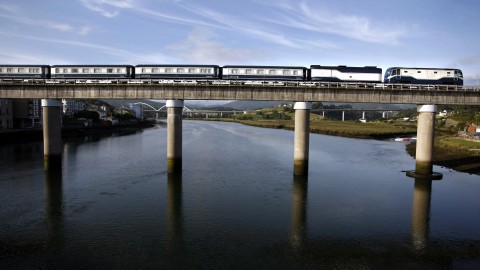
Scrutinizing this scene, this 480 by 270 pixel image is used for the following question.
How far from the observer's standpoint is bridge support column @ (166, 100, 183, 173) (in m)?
41.7

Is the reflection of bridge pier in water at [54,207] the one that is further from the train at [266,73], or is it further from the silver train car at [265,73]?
the silver train car at [265,73]

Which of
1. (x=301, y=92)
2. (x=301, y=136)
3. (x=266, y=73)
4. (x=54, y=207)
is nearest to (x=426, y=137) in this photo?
(x=301, y=136)

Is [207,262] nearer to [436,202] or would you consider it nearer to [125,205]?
[125,205]

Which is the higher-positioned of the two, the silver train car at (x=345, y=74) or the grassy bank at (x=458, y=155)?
→ the silver train car at (x=345, y=74)

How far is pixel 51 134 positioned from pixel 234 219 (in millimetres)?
30158

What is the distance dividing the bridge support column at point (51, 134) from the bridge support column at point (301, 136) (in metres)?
30.9

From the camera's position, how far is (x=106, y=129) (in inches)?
5300

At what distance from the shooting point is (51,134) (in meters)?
43.8

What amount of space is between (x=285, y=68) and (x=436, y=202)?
24592 millimetres

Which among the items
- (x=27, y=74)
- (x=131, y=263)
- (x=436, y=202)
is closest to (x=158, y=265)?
(x=131, y=263)

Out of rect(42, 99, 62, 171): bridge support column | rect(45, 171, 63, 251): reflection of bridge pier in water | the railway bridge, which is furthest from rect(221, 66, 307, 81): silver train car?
rect(45, 171, 63, 251): reflection of bridge pier in water

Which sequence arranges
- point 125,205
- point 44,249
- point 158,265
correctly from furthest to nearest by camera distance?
point 125,205 < point 44,249 < point 158,265

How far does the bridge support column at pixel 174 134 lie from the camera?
4166 centimetres

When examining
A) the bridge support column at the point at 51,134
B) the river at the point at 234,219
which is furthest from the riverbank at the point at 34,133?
the bridge support column at the point at 51,134
